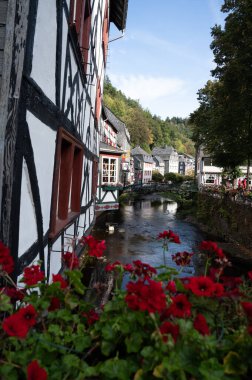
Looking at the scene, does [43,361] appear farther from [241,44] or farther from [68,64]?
[241,44]

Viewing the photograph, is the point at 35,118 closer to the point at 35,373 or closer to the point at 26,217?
the point at 26,217

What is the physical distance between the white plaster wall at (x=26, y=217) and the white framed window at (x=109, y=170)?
14.9 m

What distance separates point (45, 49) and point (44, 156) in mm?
1128

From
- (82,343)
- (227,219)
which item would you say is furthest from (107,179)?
(82,343)

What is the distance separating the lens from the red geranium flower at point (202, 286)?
1.58 meters

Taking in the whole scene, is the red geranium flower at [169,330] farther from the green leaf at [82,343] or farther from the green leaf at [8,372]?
A: the green leaf at [8,372]

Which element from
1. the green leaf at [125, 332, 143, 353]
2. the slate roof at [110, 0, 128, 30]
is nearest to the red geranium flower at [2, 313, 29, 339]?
the green leaf at [125, 332, 143, 353]

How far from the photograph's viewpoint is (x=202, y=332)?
1499 mm

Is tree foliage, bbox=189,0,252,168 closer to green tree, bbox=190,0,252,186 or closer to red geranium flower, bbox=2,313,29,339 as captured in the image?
green tree, bbox=190,0,252,186

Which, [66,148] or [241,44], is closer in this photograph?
[66,148]

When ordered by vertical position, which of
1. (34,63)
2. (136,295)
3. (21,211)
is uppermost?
(34,63)

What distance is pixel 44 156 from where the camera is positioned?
12.6ft

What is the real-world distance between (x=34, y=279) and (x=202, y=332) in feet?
3.23

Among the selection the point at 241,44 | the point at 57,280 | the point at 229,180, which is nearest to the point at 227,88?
the point at 241,44
